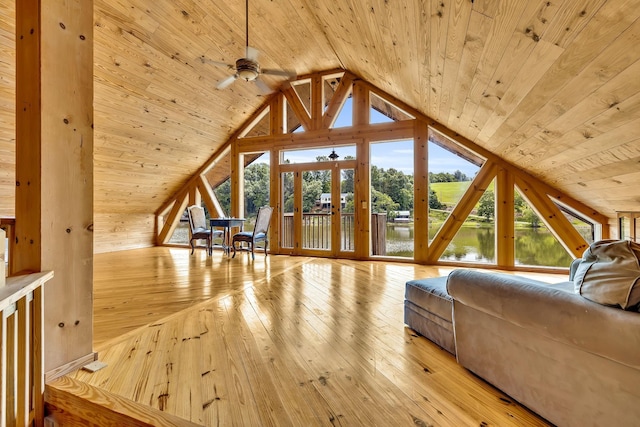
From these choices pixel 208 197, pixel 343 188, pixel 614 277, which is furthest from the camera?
pixel 208 197

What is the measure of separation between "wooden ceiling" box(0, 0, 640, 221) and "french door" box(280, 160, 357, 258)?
177cm

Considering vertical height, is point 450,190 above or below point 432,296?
above

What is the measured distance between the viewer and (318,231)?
590 centimetres

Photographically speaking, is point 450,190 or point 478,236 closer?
point 478,236

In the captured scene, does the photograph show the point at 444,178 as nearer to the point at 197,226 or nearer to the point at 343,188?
the point at 343,188

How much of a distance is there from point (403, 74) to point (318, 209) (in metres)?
3.00

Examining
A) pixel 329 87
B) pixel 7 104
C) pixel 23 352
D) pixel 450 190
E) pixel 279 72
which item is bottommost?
pixel 23 352

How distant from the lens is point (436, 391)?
142 centimetres

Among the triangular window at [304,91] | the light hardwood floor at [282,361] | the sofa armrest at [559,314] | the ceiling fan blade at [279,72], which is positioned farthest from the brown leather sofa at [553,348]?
the triangular window at [304,91]

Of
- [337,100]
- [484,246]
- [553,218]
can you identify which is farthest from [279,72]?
[553,218]

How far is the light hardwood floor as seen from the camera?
128 centimetres

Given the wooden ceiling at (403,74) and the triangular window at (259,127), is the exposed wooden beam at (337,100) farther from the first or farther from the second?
the triangular window at (259,127)

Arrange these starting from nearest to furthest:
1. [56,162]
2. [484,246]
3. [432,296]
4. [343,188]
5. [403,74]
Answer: [56,162], [432,296], [403,74], [484,246], [343,188]

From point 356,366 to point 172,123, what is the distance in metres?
5.25
